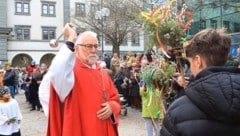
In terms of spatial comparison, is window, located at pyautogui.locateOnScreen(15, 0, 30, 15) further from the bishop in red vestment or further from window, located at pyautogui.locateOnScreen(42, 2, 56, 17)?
the bishop in red vestment

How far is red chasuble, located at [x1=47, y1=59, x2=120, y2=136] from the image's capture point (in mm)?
3432

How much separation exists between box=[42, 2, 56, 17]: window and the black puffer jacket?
43.6 metres

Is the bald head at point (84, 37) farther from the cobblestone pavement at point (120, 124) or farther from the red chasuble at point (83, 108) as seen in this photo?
the cobblestone pavement at point (120, 124)

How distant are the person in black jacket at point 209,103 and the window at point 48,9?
143 ft

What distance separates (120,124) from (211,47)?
8672 mm

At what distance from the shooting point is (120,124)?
10.7 metres

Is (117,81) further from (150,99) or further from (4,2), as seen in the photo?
(4,2)

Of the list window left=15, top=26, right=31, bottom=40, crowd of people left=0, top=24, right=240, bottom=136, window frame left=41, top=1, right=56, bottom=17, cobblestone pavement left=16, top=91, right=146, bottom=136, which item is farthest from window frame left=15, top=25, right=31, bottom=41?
crowd of people left=0, top=24, right=240, bottom=136

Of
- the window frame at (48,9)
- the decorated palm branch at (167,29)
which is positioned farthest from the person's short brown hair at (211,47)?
the window frame at (48,9)

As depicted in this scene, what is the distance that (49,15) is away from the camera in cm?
4472

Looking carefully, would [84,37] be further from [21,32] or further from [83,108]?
[21,32]

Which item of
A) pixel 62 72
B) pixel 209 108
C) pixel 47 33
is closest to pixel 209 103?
pixel 209 108

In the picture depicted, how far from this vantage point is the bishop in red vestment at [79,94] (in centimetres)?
328

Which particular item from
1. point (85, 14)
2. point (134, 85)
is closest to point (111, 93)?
point (134, 85)
